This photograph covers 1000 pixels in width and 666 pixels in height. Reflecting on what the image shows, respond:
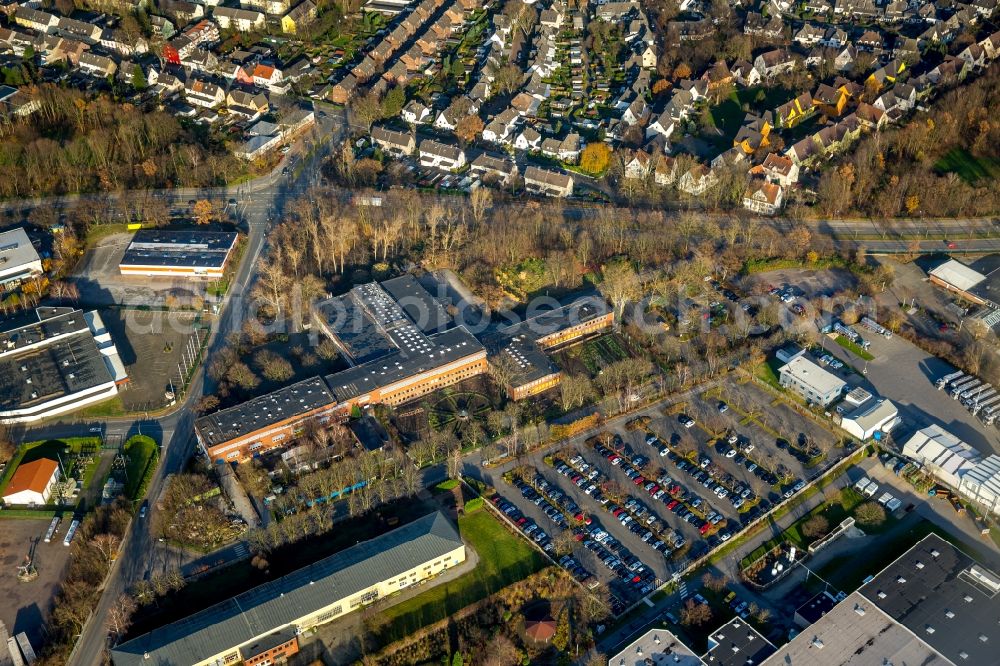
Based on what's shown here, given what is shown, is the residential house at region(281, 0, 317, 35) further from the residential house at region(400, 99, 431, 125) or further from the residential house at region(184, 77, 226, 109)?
the residential house at region(400, 99, 431, 125)

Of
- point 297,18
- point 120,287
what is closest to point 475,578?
point 120,287

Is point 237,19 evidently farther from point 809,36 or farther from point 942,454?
point 942,454

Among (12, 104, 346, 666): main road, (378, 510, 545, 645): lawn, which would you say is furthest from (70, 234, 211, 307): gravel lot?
(378, 510, 545, 645): lawn

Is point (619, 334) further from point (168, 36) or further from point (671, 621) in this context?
point (168, 36)

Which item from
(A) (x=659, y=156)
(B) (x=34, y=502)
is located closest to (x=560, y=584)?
(B) (x=34, y=502)

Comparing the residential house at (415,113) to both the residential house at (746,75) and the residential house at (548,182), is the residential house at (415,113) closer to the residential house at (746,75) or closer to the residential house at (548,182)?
the residential house at (548,182)

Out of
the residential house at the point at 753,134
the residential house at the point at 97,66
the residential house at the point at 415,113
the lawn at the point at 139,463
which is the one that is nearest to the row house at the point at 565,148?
the residential house at the point at 415,113
